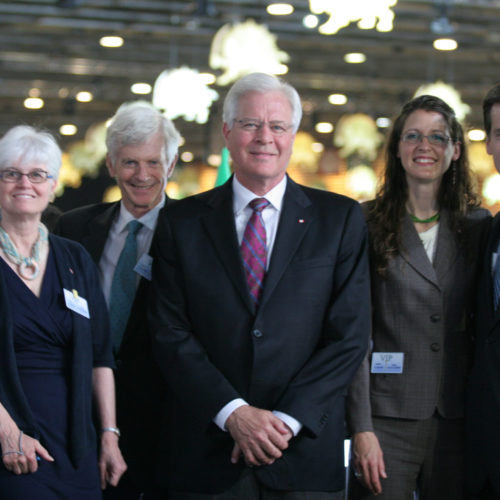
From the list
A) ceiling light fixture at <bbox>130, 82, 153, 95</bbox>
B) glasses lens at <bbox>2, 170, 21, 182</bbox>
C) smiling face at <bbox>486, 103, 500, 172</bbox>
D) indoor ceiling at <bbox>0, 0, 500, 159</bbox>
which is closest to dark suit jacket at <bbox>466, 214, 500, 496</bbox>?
smiling face at <bbox>486, 103, 500, 172</bbox>

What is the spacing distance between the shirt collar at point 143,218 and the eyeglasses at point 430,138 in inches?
37.7

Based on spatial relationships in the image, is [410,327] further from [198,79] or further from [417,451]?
[198,79]

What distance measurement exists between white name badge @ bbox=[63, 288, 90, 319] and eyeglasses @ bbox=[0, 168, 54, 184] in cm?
35

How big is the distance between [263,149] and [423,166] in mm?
669

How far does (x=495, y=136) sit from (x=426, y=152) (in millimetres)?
246

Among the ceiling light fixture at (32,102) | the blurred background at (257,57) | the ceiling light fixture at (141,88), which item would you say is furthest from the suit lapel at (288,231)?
the ceiling light fixture at (32,102)

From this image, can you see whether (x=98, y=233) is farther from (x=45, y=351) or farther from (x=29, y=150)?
(x=45, y=351)

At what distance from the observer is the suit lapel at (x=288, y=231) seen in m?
2.64

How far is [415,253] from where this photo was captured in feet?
9.89

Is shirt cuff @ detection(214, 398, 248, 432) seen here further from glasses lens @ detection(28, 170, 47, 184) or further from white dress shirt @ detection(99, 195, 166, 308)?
glasses lens @ detection(28, 170, 47, 184)

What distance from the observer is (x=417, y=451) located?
2.94m

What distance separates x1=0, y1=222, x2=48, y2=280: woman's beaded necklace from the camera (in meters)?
2.72

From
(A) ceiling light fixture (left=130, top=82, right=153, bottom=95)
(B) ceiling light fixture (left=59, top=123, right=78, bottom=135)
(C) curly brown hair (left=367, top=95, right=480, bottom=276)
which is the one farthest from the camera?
(B) ceiling light fixture (left=59, top=123, right=78, bottom=135)

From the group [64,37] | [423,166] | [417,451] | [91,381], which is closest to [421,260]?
[423,166]
